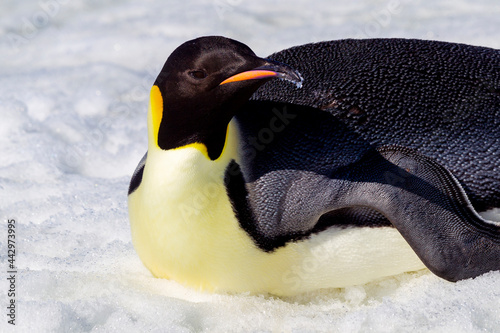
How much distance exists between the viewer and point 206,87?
1877mm

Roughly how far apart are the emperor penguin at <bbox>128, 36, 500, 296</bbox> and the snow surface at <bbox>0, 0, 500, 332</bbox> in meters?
0.10

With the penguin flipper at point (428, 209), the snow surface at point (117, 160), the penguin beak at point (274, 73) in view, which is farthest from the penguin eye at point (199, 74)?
the snow surface at point (117, 160)

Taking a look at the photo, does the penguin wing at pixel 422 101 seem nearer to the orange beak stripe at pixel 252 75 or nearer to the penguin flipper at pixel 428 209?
the penguin flipper at pixel 428 209

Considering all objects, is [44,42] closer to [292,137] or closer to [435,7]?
[435,7]

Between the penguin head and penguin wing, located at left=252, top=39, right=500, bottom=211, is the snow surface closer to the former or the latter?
penguin wing, located at left=252, top=39, right=500, bottom=211

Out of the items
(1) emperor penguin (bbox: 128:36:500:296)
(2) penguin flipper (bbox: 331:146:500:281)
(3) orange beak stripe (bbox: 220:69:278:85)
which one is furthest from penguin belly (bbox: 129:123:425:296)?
(3) orange beak stripe (bbox: 220:69:278:85)

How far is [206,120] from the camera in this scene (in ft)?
6.37

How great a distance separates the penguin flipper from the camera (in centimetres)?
195

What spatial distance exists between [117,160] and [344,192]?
1.89 m

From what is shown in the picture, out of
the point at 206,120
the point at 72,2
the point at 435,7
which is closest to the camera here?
the point at 206,120

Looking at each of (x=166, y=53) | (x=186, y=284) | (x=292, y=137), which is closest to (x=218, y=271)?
(x=186, y=284)

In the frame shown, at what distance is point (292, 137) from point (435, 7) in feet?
12.8

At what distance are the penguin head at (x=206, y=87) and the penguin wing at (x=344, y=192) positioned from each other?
0.52 ft

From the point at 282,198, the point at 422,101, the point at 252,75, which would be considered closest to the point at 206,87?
the point at 252,75
